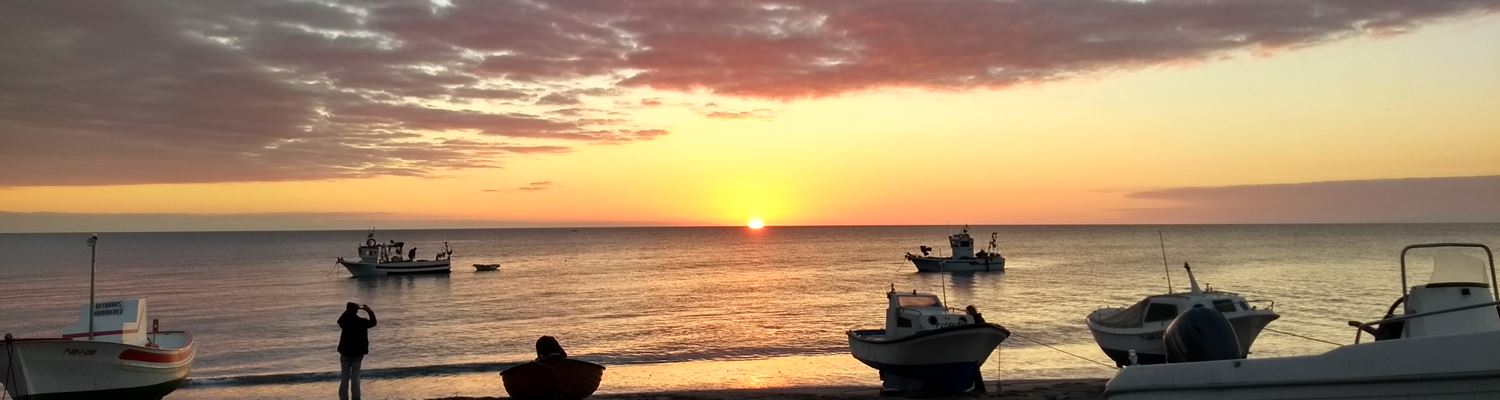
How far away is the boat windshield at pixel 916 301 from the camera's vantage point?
2077cm

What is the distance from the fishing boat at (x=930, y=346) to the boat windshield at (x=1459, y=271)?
9963 millimetres

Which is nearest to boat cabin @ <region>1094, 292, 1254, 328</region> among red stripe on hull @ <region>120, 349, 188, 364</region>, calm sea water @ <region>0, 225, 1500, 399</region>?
calm sea water @ <region>0, 225, 1500, 399</region>

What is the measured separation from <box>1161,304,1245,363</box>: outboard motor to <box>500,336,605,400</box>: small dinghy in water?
409 inches

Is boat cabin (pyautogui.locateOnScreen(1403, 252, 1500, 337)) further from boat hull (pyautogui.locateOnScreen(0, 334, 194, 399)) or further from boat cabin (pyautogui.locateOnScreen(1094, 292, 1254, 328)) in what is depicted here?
boat hull (pyautogui.locateOnScreen(0, 334, 194, 399))

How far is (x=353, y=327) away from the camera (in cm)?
1756

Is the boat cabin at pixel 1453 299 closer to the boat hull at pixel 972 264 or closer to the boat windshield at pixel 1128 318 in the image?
the boat windshield at pixel 1128 318

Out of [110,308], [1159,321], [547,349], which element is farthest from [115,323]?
[1159,321]

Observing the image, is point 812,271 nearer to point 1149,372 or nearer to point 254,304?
point 254,304

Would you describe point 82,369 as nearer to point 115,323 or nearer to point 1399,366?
point 115,323

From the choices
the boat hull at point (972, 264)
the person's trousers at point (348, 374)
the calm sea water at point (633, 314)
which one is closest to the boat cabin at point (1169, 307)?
the calm sea water at point (633, 314)

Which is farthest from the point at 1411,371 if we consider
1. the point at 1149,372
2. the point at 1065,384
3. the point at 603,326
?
the point at 603,326

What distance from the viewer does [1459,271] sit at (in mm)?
9141

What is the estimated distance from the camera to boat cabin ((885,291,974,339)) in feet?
64.8

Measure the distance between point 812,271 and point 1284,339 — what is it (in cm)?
6356
